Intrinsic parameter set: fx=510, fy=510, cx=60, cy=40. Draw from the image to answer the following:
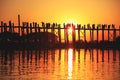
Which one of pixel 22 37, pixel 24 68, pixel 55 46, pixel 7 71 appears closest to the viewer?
pixel 7 71

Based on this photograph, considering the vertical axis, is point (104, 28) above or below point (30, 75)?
above

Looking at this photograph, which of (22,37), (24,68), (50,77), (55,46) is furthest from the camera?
(55,46)

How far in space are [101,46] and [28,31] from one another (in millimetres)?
9938

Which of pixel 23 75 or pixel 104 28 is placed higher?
pixel 104 28

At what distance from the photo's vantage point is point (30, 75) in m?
24.9

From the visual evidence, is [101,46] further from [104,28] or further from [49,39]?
[49,39]

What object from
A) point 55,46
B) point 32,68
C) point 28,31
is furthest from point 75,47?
point 32,68

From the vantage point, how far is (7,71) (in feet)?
87.6

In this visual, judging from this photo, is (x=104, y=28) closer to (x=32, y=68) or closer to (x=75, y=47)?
(x=75, y=47)

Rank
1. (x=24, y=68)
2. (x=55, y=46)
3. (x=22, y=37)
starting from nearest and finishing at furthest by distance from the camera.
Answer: (x=24, y=68) → (x=22, y=37) → (x=55, y=46)

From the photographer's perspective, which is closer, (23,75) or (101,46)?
(23,75)

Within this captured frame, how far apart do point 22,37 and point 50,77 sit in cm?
3610

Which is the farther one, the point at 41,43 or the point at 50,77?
the point at 41,43

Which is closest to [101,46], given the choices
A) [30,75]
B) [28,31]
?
[28,31]
